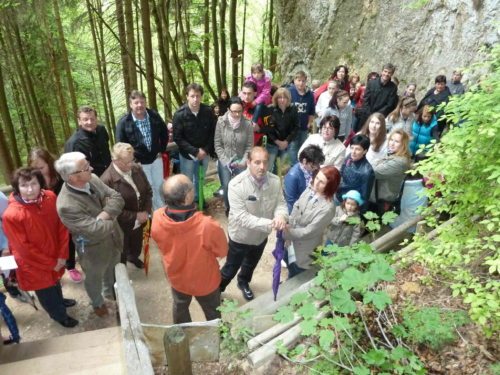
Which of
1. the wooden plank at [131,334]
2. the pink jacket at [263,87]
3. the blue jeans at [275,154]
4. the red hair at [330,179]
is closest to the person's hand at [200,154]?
the blue jeans at [275,154]

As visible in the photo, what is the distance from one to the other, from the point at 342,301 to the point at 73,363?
93.8 inches

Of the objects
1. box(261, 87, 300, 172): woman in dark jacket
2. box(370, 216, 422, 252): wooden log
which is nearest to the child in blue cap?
box(370, 216, 422, 252): wooden log

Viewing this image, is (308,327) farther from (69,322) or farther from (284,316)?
(69,322)

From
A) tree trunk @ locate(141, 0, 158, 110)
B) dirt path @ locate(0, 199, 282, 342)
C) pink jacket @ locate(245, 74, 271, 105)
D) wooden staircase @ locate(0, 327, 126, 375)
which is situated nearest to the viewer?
wooden staircase @ locate(0, 327, 126, 375)

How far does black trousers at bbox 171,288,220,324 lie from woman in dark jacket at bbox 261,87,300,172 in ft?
10.6

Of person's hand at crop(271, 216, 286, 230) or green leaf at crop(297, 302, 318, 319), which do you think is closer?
green leaf at crop(297, 302, 318, 319)

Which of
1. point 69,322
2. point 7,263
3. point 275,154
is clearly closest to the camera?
point 7,263

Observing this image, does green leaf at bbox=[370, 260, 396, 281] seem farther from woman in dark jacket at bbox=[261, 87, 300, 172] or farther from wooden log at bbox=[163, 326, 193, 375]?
woman in dark jacket at bbox=[261, 87, 300, 172]

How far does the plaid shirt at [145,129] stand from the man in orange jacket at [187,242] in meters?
2.06

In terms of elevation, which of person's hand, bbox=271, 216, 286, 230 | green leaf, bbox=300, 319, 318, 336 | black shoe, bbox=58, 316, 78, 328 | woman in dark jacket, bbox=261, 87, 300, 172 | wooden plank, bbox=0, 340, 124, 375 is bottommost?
black shoe, bbox=58, 316, 78, 328

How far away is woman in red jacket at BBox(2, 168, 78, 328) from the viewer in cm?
339

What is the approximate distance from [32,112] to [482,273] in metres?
14.6

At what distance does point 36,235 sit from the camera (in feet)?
11.6

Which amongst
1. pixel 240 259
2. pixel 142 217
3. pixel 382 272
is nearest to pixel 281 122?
pixel 240 259
